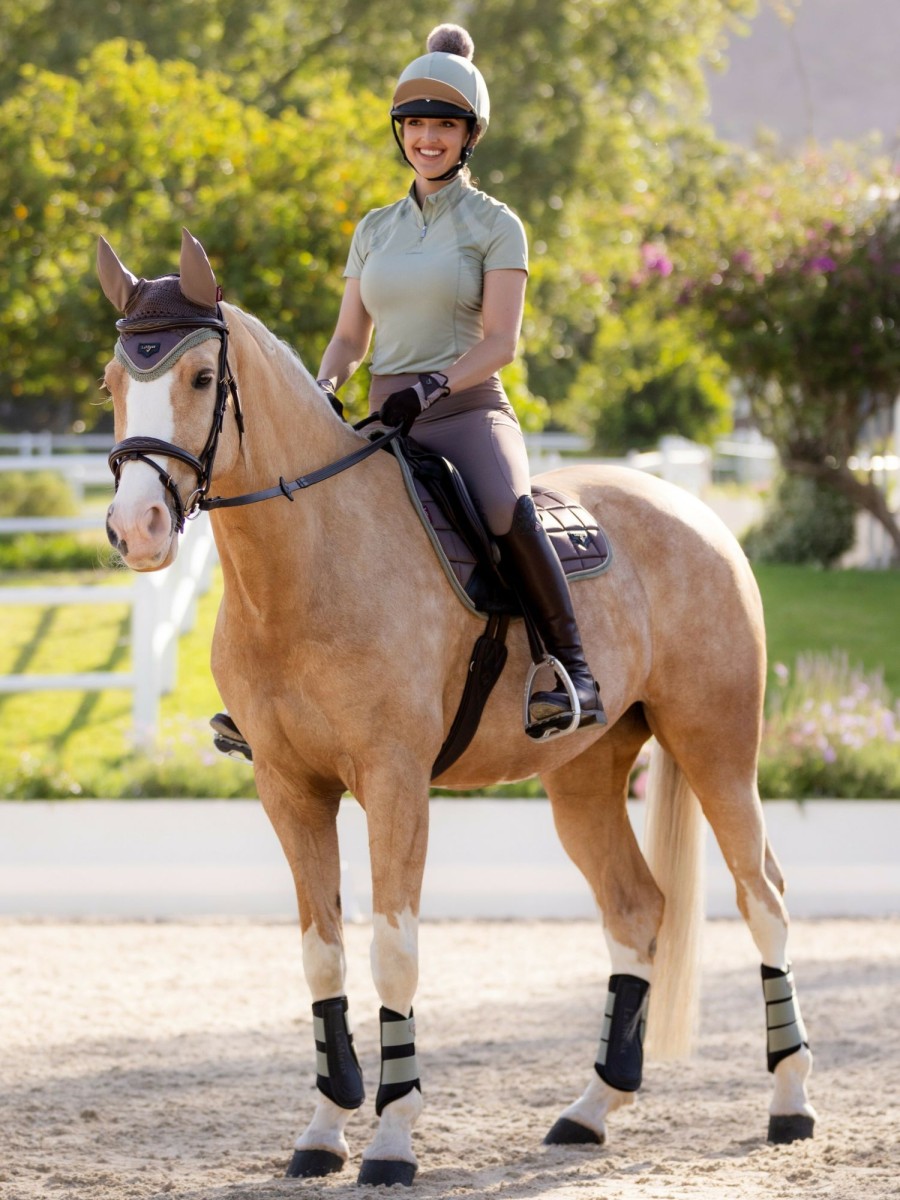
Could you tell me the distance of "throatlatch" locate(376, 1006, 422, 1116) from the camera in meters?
3.83

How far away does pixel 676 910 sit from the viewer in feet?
15.5

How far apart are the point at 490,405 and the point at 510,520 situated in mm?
354

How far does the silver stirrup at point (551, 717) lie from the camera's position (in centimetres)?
384

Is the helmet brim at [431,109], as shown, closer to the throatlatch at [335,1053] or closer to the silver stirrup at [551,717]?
the silver stirrup at [551,717]

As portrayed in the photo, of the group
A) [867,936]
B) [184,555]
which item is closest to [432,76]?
[867,936]

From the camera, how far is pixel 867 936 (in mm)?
6961

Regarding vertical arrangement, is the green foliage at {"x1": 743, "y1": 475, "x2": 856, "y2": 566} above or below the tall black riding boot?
above

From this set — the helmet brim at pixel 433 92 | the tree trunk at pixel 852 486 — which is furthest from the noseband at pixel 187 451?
the tree trunk at pixel 852 486

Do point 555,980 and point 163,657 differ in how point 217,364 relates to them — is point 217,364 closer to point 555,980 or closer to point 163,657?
point 555,980

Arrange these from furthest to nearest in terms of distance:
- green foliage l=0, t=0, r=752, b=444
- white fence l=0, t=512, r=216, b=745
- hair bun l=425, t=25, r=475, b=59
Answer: green foliage l=0, t=0, r=752, b=444
white fence l=0, t=512, r=216, b=745
hair bun l=425, t=25, r=475, b=59

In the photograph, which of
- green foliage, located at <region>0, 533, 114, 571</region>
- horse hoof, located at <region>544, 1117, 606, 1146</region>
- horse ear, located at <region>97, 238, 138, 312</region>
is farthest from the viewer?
green foliage, located at <region>0, 533, 114, 571</region>

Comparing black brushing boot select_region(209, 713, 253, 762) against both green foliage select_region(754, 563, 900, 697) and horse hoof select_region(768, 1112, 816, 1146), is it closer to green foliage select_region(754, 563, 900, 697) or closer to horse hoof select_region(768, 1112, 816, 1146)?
horse hoof select_region(768, 1112, 816, 1146)

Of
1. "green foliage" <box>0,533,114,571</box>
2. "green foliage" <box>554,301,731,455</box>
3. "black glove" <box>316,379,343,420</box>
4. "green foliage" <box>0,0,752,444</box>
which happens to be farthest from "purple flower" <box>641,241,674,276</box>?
"black glove" <box>316,379,343,420</box>

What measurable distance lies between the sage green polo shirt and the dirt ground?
2.10 metres
